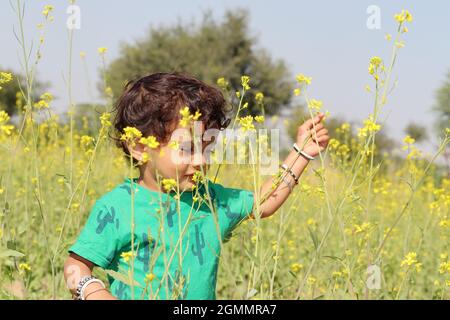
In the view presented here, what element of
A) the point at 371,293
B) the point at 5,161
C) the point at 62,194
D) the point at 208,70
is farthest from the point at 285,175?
the point at 208,70

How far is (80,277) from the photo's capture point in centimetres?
154

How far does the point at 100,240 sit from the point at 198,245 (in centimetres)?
24

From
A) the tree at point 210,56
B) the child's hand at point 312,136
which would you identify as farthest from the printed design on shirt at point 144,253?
the tree at point 210,56

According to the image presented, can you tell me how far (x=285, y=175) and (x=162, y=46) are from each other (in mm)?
22735

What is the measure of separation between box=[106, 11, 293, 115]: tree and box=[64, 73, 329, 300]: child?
21.4 metres

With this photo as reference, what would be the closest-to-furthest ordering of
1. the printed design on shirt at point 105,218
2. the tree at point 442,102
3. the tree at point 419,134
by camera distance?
the printed design on shirt at point 105,218 < the tree at point 419,134 < the tree at point 442,102

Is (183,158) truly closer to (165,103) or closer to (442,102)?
(165,103)

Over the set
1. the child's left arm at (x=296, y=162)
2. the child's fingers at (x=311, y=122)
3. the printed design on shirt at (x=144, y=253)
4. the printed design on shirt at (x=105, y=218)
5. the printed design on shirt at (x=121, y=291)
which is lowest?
the printed design on shirt at (x=121, y=291)

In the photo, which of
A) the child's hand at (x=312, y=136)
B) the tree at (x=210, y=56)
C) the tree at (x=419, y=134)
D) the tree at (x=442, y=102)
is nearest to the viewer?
the child's hand at (x=312, y=136)

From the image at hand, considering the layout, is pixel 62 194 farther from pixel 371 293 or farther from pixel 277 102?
pixel 277 102

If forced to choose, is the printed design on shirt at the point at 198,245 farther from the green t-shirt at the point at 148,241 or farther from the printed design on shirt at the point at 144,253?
the printed design on shirt at the point at 144,253

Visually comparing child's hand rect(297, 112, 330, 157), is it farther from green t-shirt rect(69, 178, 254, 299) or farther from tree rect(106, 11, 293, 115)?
tree rect(106, 11, 293, 115)

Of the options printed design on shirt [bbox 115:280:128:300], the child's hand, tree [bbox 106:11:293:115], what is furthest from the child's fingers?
tree [bbox 106:11:293:115]

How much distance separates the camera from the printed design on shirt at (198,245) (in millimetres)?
1668
